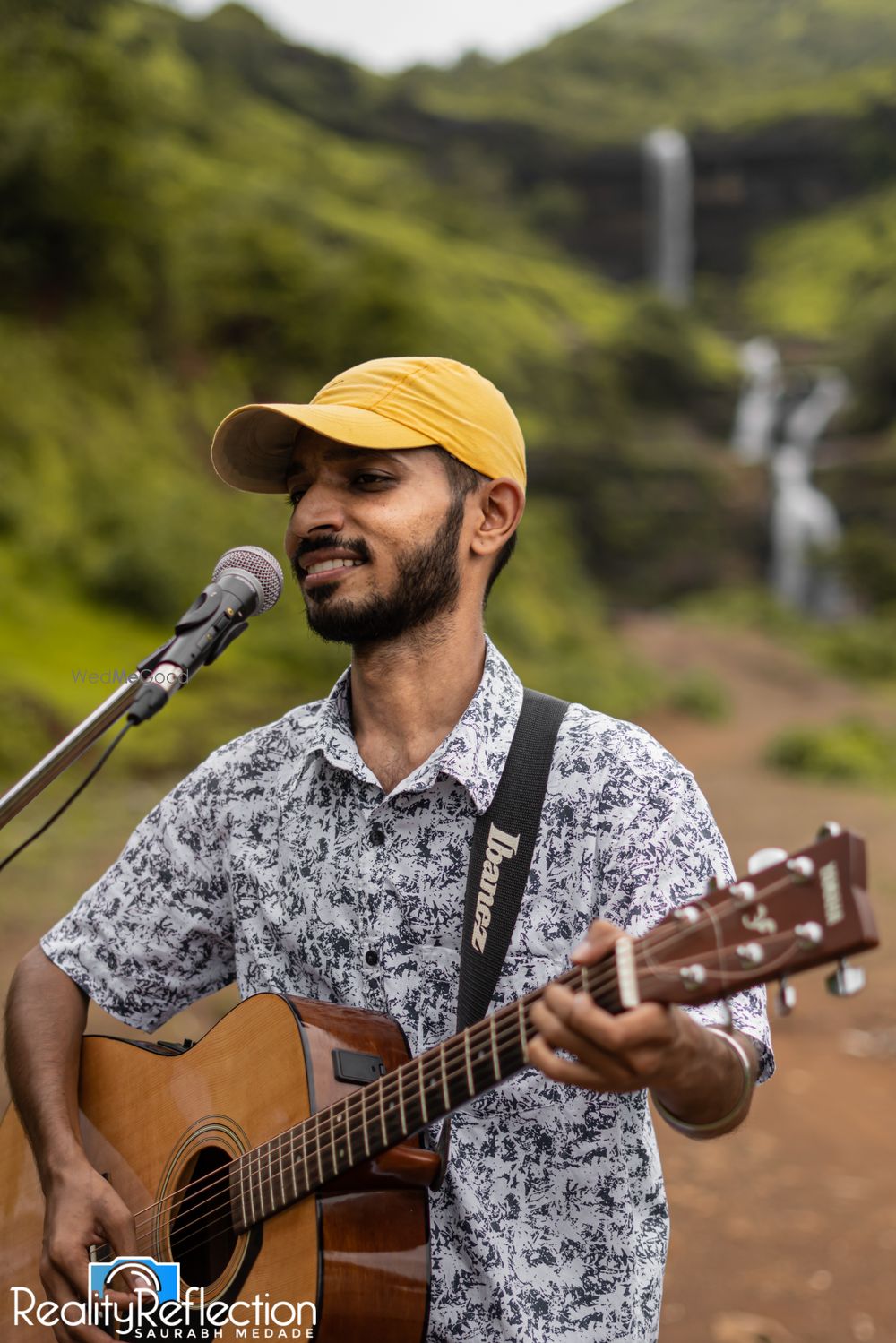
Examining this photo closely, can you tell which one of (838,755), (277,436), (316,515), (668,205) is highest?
(668,205)

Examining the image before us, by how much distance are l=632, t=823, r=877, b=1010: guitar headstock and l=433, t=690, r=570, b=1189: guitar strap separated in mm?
551

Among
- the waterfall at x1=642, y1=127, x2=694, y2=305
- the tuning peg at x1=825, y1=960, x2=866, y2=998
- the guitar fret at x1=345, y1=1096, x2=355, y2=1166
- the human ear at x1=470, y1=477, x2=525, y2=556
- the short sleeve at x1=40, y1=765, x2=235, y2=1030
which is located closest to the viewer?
the tuning peg at x1=825, y1=960, x2=866, y2=998

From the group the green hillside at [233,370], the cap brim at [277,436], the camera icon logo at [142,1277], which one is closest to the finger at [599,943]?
the cap brim at [277,436]

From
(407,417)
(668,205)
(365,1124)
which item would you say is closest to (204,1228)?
(365,1124)

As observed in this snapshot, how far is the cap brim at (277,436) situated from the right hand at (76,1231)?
1640mm

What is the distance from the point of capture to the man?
2.25 metres

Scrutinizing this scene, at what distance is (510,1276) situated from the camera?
7.30 ft

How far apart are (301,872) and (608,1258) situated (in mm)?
994

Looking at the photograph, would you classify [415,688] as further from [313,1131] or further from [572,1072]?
[572,1072]

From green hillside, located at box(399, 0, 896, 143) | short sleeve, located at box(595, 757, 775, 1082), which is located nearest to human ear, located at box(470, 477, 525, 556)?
short sleeve, located at box(595, 757, 775, 1082)

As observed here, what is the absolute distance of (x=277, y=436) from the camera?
2.79m

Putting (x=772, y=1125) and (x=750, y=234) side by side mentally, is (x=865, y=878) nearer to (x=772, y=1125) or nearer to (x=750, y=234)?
(x=772, y=1125)

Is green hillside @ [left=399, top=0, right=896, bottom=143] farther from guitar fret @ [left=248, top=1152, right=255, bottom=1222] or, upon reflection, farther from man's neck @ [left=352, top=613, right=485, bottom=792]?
guitar fret @ [left=248, top=1152, right=255, bottom=1222]

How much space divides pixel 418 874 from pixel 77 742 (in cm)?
75
